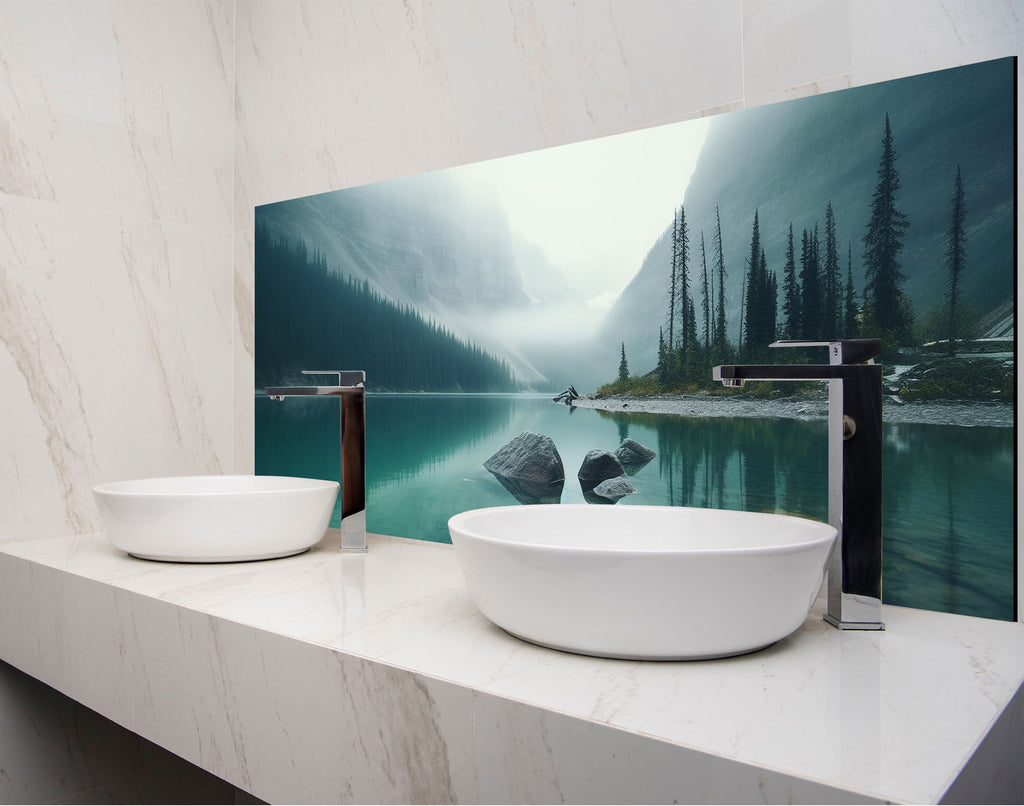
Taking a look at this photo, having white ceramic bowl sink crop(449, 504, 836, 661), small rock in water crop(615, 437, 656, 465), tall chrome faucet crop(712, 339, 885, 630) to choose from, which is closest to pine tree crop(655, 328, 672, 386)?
small rock in water crop(615, 437, 656, 465)

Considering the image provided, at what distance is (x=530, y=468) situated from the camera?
1.53 m

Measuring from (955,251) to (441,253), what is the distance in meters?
0.98

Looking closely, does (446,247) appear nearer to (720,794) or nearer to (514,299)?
(514,299)

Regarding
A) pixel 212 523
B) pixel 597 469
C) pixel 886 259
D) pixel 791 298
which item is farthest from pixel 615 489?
pixel 212 523

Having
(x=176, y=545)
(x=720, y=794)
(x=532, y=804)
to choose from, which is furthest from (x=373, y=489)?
(x=720, y=794)

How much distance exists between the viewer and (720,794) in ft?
2.10

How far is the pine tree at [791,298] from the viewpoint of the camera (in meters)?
1.22

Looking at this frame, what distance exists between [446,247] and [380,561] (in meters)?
0.68

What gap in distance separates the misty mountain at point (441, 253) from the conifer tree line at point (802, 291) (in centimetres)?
26

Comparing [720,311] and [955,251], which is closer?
[955,251]

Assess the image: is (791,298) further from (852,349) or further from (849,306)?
(852,349)

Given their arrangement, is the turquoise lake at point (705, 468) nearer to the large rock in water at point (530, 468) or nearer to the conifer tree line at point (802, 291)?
the large rock in water at point (530, 468)

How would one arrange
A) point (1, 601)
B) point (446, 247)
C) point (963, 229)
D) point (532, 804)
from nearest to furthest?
point (532, 804), point (963, 229), point (1, 601), point (446, 247)

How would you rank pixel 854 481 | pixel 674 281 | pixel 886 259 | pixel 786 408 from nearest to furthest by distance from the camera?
pixel 854 481 < pixel 886 259 < pixel 786 408 < pixel 674 281
